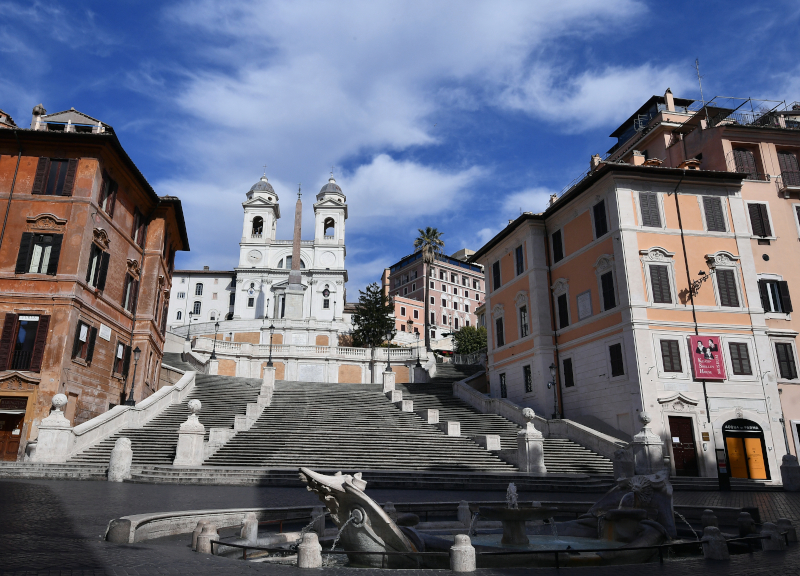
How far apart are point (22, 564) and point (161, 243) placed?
28.7 meters

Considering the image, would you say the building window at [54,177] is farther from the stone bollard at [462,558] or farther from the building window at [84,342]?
the stone bollard at [462,558]

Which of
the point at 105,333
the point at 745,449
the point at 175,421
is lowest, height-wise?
the point at 745,449

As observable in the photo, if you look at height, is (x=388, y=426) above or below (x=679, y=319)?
below

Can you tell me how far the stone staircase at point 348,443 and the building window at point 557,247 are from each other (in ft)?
38.8

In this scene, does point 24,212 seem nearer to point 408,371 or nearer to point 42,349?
point 42,349

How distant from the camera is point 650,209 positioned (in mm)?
26453

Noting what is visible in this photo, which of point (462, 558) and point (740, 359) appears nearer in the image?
point (462, 558)

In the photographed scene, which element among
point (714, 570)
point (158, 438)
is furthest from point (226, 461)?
point (714, 570)

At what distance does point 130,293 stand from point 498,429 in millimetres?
20278

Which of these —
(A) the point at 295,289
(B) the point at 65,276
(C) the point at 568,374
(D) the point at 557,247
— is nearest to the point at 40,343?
(B) the point at 65,276

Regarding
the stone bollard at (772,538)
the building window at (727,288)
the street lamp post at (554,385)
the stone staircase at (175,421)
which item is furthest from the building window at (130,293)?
the building window at (727,288)

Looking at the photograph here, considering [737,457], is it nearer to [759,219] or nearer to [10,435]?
[759,219]

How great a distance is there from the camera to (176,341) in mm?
46656

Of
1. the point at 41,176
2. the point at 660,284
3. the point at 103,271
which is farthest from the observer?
the point at 103,271
